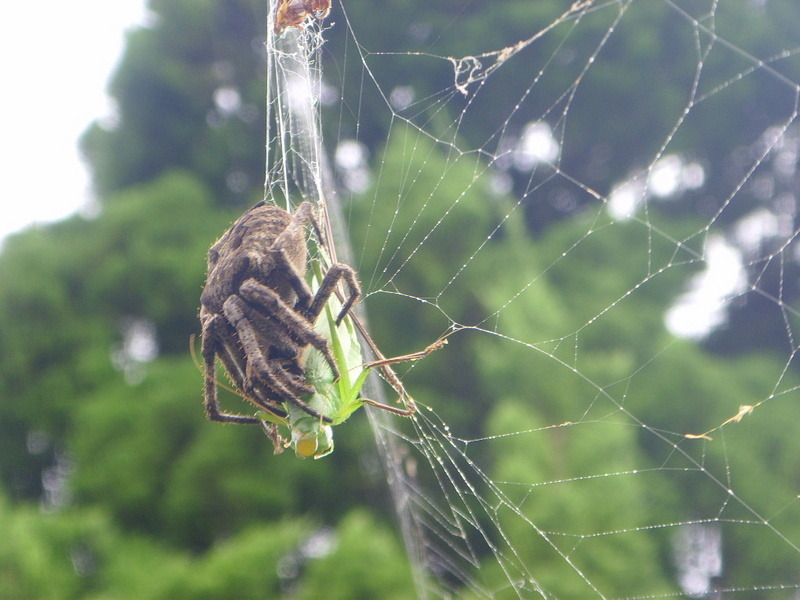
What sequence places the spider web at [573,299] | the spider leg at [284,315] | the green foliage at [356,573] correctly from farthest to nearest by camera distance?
the green foliage at [356,573] → the spider web at [573,299] → the spider leg at [284,315]

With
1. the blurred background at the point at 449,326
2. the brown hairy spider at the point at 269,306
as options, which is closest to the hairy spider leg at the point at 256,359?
the brown hairy spider at the point at 269,306

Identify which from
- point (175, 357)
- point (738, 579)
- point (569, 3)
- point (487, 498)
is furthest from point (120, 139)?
point (738, 579)

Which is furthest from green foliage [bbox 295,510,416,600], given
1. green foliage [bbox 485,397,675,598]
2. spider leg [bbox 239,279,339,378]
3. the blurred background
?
spider leg [bbox 239,279,339,378]

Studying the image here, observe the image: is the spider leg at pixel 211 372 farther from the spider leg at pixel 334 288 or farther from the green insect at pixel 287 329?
the spider leg at pixel 334 288

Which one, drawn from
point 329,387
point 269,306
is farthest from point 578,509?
point 269,306

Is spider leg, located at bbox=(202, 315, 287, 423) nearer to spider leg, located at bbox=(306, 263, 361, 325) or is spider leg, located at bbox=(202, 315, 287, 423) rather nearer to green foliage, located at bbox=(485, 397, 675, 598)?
spider leg, located at bbox=(306, 263, 361, 325)

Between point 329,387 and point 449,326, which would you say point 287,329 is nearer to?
point 329,387
